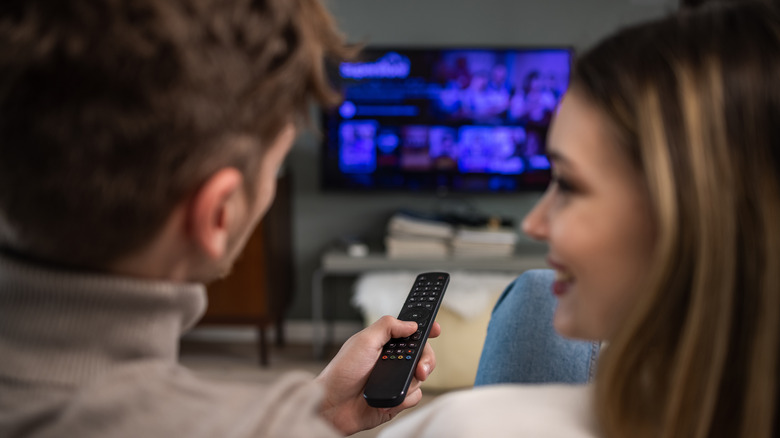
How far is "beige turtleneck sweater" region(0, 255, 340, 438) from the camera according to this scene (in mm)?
472

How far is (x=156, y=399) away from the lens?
49 cm

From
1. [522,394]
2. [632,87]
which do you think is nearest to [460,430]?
[522,394]

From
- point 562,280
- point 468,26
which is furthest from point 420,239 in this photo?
point 562,280

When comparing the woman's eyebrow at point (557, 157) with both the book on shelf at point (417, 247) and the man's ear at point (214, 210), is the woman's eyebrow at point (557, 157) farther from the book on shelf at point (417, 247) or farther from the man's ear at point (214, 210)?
the book on shelf at point (417, 247)

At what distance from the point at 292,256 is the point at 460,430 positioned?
2571 millimetres

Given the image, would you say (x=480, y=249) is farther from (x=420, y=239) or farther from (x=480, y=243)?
(x=420, y=239)

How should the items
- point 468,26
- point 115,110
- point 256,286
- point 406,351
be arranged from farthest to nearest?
point 468,26 → point 256,286 → point 406,351 → point 115,110

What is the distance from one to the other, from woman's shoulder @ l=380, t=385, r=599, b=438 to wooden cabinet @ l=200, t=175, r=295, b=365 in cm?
198

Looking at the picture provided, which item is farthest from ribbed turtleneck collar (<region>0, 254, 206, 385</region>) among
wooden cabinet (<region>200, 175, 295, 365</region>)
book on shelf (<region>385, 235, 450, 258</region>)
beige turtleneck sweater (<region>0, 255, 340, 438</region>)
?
book on shelf (<region>385, 235, 450, 258</region>)

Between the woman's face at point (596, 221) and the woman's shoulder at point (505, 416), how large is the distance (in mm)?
73

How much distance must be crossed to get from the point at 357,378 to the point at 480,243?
180cm

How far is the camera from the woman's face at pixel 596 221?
58 centimetres

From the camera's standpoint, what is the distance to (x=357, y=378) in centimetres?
94

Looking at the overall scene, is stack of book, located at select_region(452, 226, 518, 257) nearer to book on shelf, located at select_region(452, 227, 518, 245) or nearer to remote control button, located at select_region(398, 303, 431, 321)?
book on shelf, located at select_region(452, 227, 518, 245)
